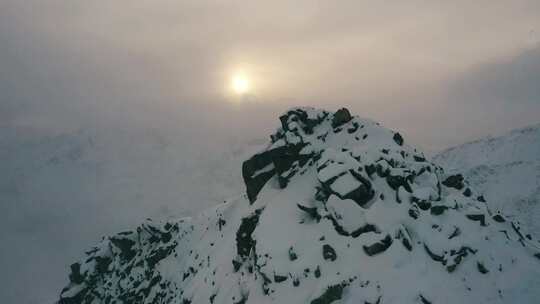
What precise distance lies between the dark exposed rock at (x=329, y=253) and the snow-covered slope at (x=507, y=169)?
5971 centimetres

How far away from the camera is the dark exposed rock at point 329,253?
41.8 m

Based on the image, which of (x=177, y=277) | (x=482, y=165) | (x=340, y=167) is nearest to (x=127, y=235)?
(x=177, y=277)

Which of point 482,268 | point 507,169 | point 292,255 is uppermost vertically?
point 292,255

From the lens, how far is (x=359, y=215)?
43312mm

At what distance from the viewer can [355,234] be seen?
139ft

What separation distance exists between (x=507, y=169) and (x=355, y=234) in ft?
296

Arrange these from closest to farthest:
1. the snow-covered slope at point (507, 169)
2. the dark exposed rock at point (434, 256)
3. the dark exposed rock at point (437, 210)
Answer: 1. the dark exposed rock at point (434, 256)
2. the dark exposed rock at point (437, 210)
3. the snow-covered slope at point (507, 169)

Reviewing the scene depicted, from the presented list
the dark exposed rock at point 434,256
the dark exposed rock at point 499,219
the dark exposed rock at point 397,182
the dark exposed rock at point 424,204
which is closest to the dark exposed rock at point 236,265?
the dark exposed rock at point 397,182

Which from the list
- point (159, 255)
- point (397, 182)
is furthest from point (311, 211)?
point (159, 255)

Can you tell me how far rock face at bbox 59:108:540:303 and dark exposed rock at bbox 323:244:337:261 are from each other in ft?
0.29

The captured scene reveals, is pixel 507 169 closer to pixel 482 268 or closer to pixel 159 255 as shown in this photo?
pixel 159 255

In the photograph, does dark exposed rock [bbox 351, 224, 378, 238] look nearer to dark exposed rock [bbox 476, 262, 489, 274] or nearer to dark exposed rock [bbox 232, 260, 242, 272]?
dark exposed rock [bbox 476, 262, 489, 274]

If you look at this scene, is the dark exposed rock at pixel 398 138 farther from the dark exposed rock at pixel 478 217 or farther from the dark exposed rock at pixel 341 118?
the dark exposed rock at pixel 478 217

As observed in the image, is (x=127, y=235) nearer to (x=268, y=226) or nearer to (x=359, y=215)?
(x=268, y=226)
